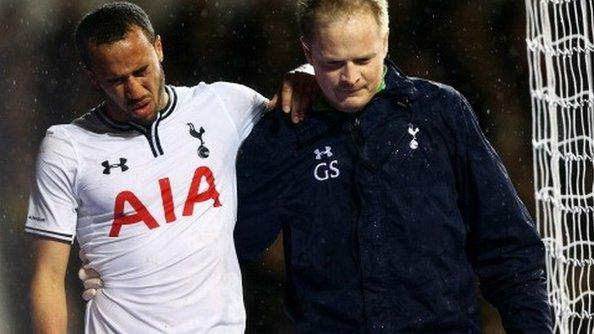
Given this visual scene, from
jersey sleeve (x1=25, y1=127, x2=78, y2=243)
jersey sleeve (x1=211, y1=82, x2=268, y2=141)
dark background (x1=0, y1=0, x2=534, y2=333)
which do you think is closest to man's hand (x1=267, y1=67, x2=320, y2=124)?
jersey sleeve (x1=211, y1=82, x2=268, y2=141)

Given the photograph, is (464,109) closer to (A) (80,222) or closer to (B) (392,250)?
(B) (392,250)

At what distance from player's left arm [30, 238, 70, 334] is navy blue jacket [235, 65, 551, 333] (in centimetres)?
30

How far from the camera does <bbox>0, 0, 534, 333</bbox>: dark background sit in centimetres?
390

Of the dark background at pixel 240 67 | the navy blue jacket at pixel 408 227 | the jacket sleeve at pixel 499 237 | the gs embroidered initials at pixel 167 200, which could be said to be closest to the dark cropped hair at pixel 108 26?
the gs embroidered initials at pixel 167 200

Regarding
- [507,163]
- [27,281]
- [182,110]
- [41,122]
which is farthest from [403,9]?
[182,110]

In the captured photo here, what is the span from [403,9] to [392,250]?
2987mm

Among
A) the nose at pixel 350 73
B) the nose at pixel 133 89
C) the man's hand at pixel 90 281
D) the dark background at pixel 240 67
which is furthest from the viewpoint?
the dark background at pixel 240 67

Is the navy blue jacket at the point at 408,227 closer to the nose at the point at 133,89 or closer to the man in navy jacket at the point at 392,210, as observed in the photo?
the man in navy jacket at the point at 392,210

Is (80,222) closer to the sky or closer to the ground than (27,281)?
closer to the sky

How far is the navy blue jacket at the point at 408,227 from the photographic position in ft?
4.09

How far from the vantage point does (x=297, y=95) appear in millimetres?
1323

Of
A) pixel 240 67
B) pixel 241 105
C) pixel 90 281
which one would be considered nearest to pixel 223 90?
pixel 241 105

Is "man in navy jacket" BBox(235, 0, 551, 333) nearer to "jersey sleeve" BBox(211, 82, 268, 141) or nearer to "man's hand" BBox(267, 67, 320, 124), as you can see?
"man's hand" BBox(267, 67, 320, 124)

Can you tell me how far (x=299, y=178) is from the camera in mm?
1296
